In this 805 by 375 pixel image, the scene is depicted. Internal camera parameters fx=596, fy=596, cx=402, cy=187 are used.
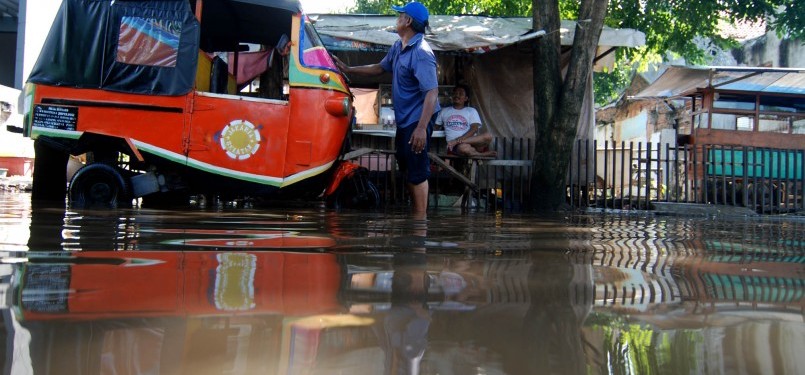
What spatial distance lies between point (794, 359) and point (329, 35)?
755 cm

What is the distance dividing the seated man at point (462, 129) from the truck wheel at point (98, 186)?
4.17 meters

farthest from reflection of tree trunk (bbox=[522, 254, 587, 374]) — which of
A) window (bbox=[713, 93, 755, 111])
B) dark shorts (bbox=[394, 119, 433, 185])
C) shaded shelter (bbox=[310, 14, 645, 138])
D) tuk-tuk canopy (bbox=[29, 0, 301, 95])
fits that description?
window (bbox=[713, 93, 755, 111])

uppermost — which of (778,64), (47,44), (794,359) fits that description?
(778,64)

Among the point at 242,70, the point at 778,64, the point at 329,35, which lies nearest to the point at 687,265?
the point at 242,70

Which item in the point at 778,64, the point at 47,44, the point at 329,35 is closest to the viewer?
the point at 47,44

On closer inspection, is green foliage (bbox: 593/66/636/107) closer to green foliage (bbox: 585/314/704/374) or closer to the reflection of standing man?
the reflection of standing man

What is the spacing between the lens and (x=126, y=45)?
532cm

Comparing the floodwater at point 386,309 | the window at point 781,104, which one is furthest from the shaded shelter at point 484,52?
the window at point 781,104

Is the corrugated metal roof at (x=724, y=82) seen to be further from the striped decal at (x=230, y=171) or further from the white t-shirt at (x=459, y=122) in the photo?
the striped decal at (x=230, y=171)

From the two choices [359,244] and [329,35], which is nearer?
[359,244]

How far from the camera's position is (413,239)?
281cm

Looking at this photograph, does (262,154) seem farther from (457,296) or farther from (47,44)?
(457,296)

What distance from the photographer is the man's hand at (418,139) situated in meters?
5.06

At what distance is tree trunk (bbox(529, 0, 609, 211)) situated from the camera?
7.43 meters
